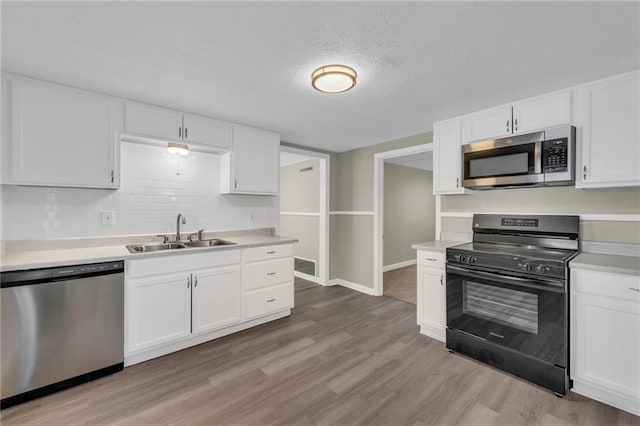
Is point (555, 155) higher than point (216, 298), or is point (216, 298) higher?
point (555, 155)

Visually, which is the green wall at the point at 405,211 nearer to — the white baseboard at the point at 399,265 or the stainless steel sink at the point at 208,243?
the white baseboard at the point at 399,265

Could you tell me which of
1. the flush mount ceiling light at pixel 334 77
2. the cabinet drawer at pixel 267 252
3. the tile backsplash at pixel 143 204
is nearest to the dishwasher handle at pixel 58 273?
the tile backsplash at pixel 143 204

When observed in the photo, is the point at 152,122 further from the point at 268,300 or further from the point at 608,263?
the point at 608,263

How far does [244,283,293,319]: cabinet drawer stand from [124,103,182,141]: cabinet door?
1.88 meters

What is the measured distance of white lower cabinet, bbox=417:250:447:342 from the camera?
109 inches

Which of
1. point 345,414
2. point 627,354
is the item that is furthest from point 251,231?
point 627,354

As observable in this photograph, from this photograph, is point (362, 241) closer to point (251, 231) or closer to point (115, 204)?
point (251, 231)

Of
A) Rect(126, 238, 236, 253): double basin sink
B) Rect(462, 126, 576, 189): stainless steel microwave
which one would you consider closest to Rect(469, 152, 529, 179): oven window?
Rect(462, 126, 576, 189): stainless steel microwave

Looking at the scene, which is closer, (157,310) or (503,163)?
(157,310)

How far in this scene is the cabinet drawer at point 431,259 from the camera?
277cm

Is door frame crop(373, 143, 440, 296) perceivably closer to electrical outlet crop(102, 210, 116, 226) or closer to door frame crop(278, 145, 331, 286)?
door frame crop(278, 145, 331, 286)

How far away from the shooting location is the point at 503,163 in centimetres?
261

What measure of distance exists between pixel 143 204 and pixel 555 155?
3.95 metres

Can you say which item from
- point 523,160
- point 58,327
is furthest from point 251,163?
point 523,160
